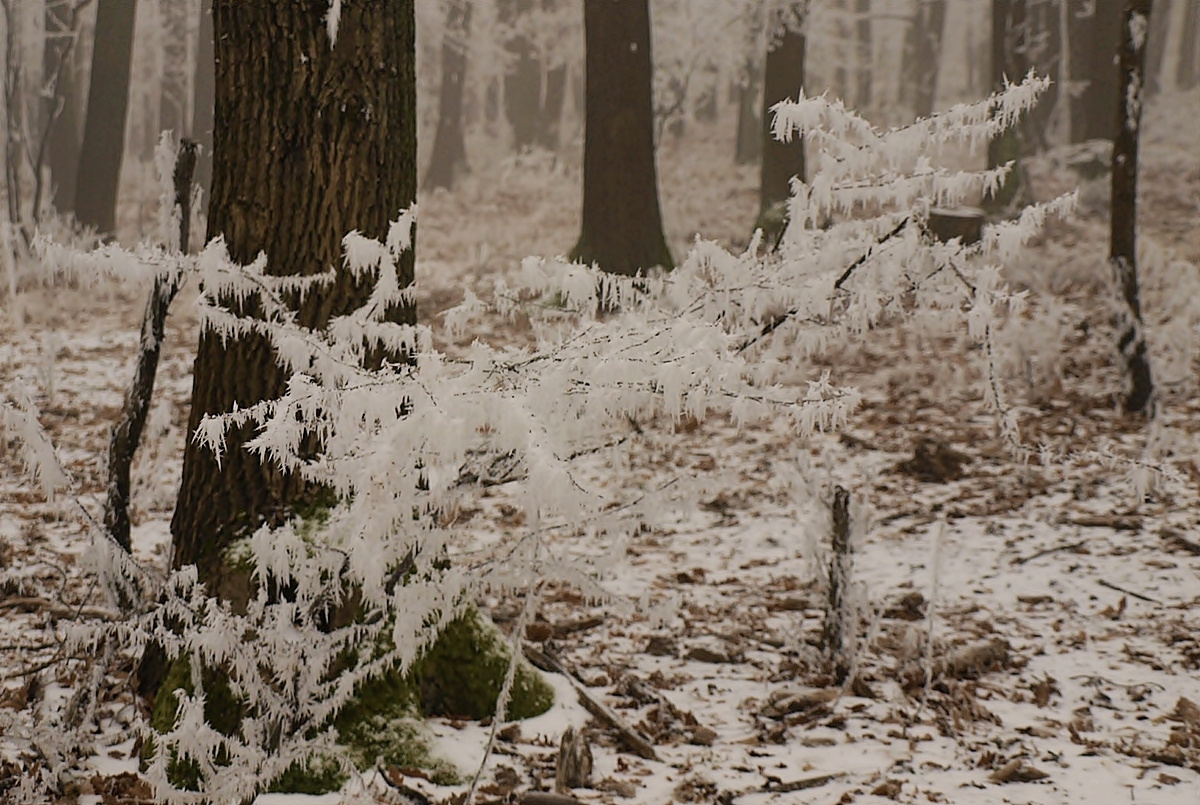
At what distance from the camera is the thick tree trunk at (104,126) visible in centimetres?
1628

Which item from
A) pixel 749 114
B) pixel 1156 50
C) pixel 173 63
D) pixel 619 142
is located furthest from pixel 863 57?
pixel 619 142

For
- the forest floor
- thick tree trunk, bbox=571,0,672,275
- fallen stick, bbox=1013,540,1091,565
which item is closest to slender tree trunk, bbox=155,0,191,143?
thick tree trunk, bbox=571,0,672,275

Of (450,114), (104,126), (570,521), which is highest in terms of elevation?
(450,114)

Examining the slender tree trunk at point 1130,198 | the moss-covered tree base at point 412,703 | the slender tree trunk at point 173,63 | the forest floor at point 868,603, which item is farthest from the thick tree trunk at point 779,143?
the slender tree trunk at point 173,63

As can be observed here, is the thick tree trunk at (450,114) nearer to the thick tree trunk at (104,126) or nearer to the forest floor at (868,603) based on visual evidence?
the thick tree trunk at (104,126)

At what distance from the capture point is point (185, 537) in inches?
168

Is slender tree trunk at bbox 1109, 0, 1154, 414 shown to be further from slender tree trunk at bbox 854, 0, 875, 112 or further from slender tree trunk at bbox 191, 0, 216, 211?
slender tree trunk at bbox 854, 0, 875, 112

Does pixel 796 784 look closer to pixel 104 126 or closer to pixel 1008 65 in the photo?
pixel 1008 65

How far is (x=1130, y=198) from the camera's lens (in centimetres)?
802

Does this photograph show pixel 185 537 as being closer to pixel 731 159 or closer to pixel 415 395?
pixel 415 395

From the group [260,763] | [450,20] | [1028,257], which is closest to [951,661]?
[260,763]

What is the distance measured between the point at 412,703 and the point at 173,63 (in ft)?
97.4

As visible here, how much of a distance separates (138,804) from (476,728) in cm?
123

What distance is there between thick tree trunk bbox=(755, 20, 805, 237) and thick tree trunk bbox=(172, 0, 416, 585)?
382 inches
